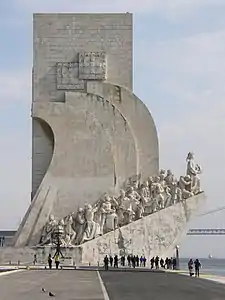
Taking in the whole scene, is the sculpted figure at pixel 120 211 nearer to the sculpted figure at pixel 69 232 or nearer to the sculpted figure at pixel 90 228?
the sculpted figure at pixel 90 228

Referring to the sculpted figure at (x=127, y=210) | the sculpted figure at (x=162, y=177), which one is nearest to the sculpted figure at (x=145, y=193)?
the sculpted figure at (x=127, y=210)

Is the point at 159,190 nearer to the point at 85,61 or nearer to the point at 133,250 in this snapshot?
the point at 133,250

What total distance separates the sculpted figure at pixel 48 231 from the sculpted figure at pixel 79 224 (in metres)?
0.89

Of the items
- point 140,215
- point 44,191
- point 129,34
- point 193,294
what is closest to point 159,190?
point 140,215

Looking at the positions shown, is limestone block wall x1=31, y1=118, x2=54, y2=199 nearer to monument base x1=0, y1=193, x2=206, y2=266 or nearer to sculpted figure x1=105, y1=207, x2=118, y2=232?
monument base x1=0, y1=193, x2=206, y2=266

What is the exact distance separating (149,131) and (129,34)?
448 cm

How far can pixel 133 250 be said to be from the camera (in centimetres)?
3097

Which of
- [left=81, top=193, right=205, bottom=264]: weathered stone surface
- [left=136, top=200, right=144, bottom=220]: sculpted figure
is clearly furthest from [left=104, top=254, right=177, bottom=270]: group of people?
[left=136, top=200, right=144, bottom=220]: sculpted figure

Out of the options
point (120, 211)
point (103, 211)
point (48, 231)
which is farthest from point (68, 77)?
point (48, 231)

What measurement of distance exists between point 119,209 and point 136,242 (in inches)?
63.7

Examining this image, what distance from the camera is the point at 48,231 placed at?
31.8 metres

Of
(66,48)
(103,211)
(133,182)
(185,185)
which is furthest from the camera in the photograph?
(66,48)

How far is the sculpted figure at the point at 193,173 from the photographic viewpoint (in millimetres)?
32531

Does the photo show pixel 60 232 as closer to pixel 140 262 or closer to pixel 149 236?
pixel 140 262
